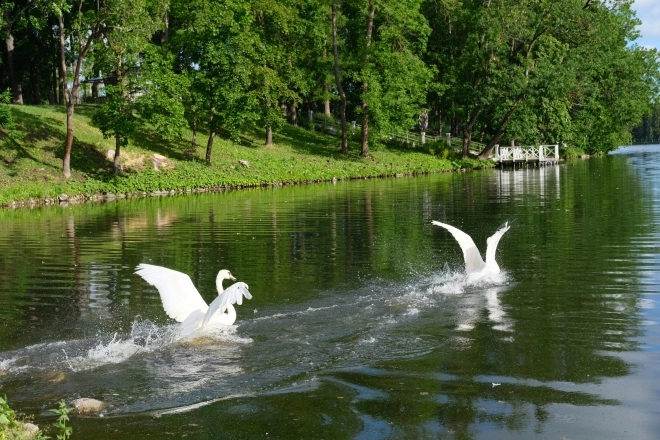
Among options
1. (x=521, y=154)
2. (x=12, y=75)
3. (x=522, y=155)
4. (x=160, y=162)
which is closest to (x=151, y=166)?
(x=160, y=162)

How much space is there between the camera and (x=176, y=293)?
11.8 m

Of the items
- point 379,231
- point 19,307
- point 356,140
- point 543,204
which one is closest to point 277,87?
point 356,140

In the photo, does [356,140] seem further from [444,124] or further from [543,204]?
[543,204]

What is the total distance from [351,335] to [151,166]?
113ft

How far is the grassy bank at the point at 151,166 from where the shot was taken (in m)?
38.5

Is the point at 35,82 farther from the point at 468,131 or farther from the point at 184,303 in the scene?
the point at 184,303

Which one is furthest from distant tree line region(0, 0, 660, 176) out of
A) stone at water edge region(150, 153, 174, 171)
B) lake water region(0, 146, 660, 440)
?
lake water region(0, 146, 660, 440)

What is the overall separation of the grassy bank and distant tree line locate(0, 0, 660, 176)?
1.39 meters

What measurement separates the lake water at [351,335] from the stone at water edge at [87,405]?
15cm

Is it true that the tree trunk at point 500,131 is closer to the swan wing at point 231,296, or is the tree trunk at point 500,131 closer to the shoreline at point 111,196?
the shoreline at point 111,196

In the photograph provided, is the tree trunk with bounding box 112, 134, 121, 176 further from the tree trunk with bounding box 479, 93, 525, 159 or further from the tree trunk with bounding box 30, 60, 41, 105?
the tree trunk with bounding box 479, 93, 525, 159

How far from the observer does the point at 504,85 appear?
197 feet

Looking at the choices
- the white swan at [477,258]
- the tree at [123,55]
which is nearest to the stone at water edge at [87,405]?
the white swan at [477,258]

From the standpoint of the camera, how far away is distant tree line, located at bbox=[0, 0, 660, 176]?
41375 millimetres
